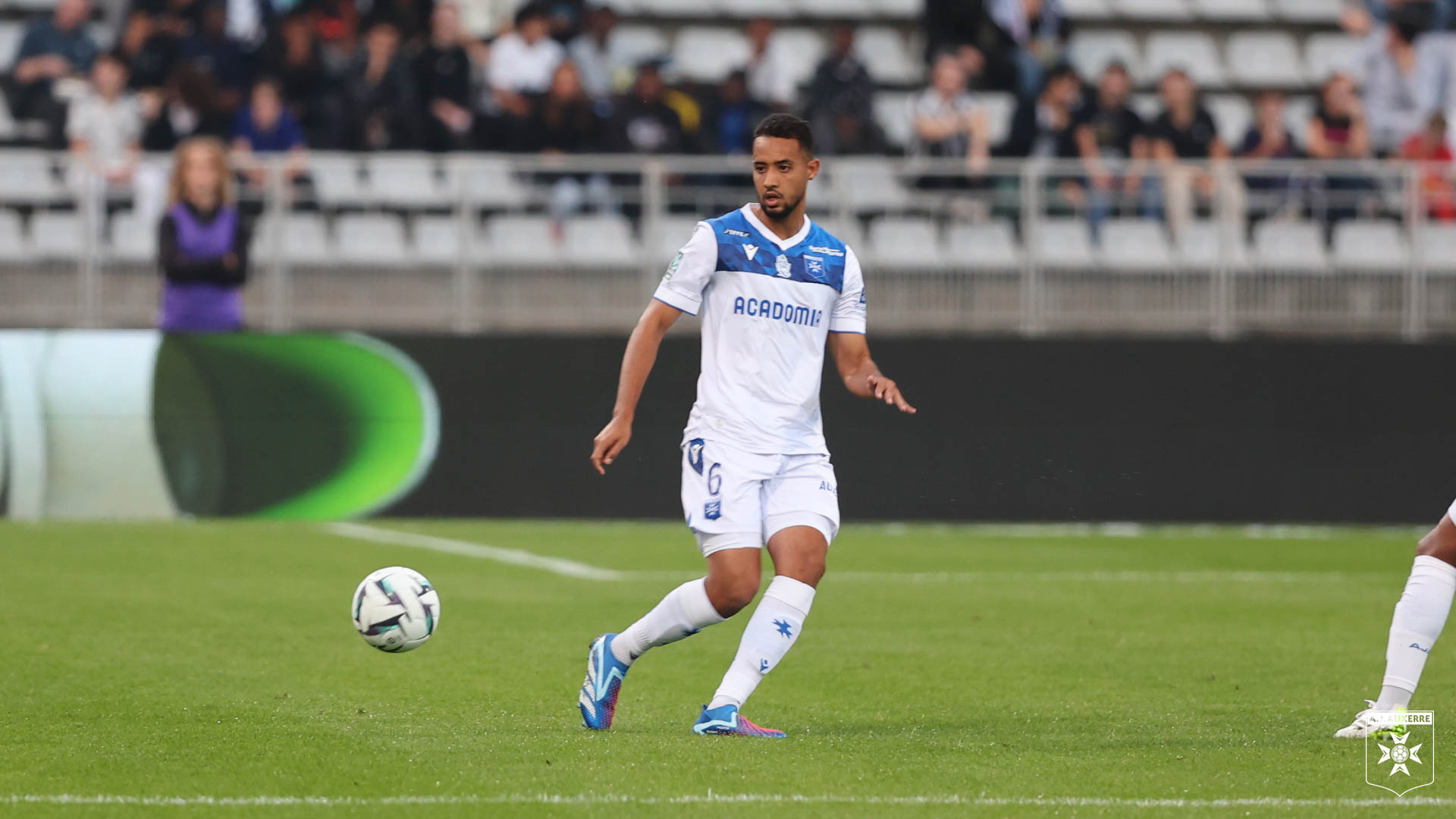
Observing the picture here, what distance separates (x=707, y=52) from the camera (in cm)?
2000

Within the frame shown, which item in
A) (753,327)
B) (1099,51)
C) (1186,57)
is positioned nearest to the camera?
(753,327)

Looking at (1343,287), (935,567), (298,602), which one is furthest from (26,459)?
(1343,287)

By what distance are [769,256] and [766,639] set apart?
124cm

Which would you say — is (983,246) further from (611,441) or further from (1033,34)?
(611,441)

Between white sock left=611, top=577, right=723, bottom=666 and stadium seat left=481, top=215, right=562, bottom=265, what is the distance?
8353mm

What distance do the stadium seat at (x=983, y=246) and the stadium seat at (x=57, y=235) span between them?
6.32 metres

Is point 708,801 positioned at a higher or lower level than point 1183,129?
lower

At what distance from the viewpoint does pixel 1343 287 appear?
14.8m

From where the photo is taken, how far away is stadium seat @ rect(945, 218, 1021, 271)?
47.8ft

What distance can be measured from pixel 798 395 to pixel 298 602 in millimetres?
4289

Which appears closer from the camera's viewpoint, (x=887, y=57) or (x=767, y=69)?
(x=767, y=69)

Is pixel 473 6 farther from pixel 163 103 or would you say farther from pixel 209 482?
pixel 209 482

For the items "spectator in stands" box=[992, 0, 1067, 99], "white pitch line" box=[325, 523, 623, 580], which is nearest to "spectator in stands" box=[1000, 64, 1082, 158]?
"spectator in stands" box=[992, 0, 1067, 99]

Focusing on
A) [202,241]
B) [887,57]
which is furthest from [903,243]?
[887,57]
